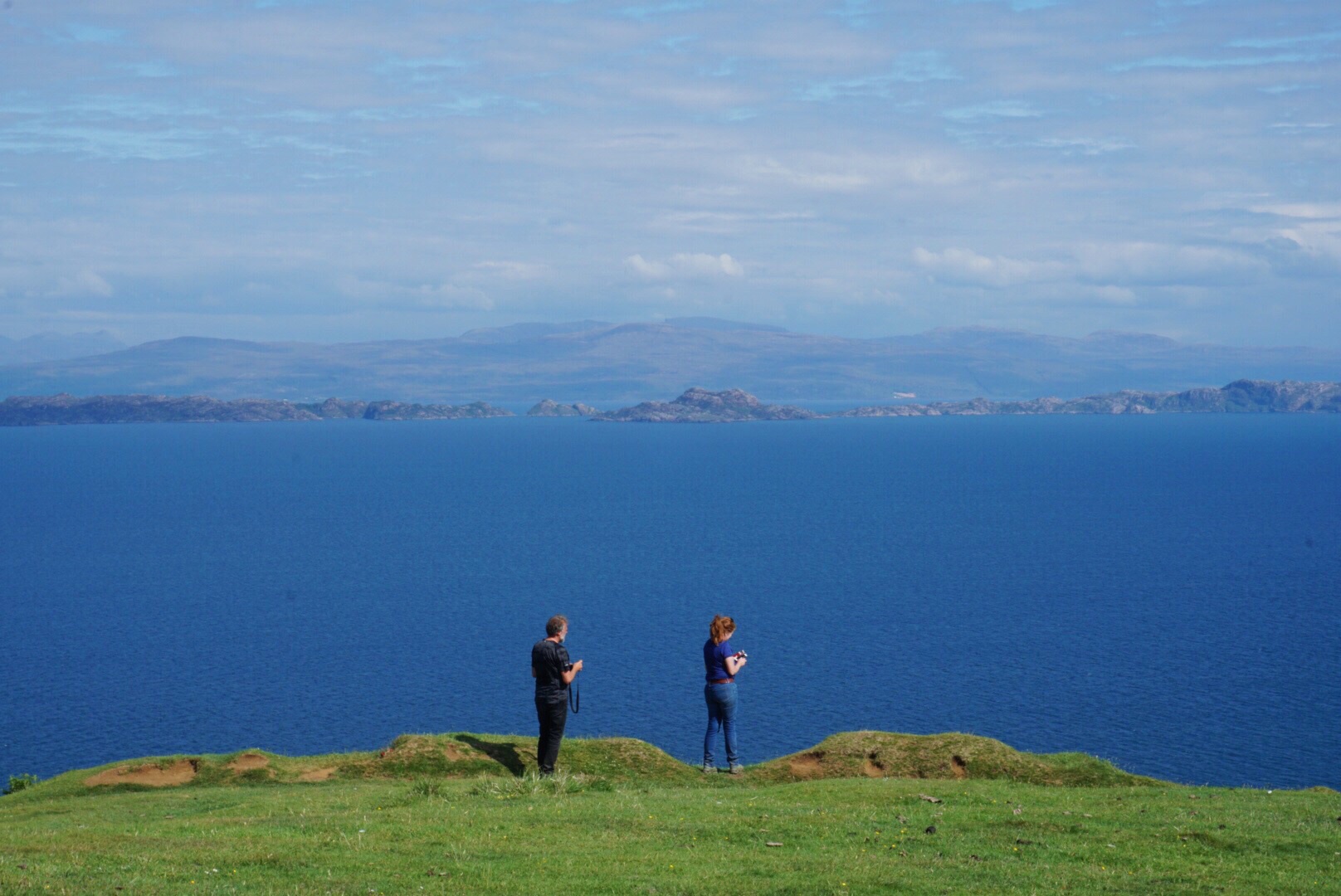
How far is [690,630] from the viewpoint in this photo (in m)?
91.7

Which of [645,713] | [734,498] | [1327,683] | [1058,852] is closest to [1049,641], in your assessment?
[1327,683]

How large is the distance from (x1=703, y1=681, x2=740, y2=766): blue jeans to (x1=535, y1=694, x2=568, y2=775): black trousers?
302 centimetres

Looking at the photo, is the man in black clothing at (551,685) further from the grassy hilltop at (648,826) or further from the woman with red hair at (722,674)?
the woman with red hair at (722,674)

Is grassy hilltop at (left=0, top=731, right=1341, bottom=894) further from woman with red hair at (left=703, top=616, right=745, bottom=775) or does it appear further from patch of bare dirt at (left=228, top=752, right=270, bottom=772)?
woman with red hair at (left=703, top=616, right=745, bottom=775)

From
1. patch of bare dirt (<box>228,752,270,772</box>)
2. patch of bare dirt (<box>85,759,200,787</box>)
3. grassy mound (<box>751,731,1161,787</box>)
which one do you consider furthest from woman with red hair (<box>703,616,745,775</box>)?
patch of bare dirt (<box>85,759,200,787</box>)

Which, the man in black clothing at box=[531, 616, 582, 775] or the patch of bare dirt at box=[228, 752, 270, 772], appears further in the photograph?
the patch of bare dirt at box=[228, 752, 270, 772]

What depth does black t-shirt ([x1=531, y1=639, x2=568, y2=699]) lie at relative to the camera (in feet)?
77.5

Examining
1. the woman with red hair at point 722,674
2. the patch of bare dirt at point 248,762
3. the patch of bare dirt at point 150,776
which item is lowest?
the patch of bare dirt at point 150,776

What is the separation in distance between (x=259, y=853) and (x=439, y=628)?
77.4 m

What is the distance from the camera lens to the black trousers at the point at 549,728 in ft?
79.0

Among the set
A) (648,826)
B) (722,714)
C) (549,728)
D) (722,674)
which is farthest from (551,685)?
(648,826)

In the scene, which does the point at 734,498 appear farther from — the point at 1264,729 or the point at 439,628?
the point at 1264,729

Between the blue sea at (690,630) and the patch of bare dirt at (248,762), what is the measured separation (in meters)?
32.9

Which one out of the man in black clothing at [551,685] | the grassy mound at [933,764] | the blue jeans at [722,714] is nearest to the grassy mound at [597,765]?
the grassy mound at [933,764]
